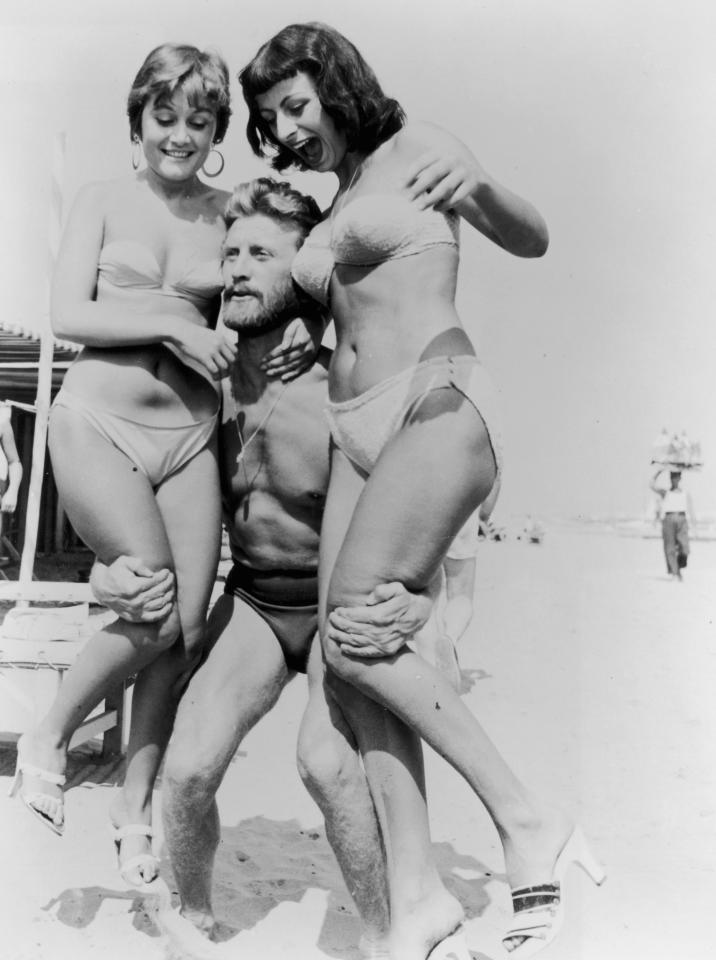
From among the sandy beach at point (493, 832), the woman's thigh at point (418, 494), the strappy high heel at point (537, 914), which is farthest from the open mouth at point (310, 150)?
the sandy beach at point (493, 832)

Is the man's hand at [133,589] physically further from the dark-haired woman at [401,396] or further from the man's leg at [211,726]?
the dark-haired woman at [401,396]

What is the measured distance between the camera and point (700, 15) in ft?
13.1

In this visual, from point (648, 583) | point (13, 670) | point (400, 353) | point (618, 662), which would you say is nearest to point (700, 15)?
point (400, 353)

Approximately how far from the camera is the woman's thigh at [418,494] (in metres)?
2.87

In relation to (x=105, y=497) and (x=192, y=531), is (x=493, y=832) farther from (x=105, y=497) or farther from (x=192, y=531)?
(x=105, y=497)

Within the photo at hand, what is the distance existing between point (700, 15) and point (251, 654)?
3109 millimetres

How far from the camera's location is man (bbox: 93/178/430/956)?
3.30 metres

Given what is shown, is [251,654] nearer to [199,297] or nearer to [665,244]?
[199,297]

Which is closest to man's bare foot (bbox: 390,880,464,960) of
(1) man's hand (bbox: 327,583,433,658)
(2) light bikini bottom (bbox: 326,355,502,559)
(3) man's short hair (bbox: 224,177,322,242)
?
(1) man's hand (bbox: 327,583,433,658)

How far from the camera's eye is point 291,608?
3.60m

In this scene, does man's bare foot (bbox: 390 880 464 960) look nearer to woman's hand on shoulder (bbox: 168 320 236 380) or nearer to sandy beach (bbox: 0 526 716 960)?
sandy beach (bbox: 0 526 716 960)

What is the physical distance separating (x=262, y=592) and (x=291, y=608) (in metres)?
0.13

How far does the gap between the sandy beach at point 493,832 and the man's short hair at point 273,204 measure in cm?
269

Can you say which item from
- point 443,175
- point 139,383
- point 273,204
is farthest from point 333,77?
point 139,383
